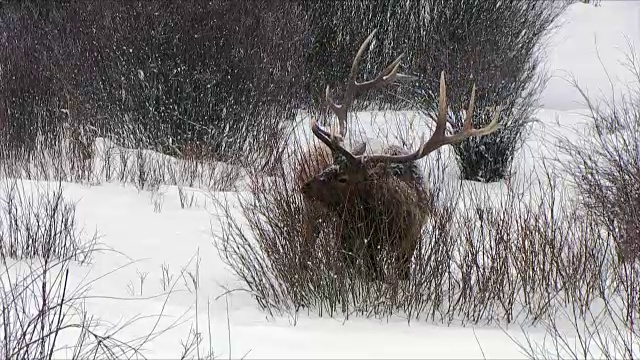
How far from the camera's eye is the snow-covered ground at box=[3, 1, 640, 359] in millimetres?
3607

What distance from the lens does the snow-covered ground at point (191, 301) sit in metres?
3.61

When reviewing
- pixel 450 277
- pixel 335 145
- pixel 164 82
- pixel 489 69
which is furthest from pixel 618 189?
pixel 164 82

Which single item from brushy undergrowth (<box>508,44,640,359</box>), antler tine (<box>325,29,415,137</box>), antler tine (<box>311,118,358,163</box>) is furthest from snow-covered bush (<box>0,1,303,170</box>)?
antler tine (<box>311,118,358,163</box>)

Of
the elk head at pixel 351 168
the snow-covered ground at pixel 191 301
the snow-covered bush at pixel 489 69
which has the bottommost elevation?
the snow-covered ground at pixel 191 301

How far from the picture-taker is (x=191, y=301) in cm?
457

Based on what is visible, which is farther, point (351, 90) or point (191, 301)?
point (351, 90)

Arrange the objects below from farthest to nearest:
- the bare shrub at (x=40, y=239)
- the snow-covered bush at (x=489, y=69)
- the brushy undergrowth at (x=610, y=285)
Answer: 1. the snow-covered bush at (x=489, y=69)
2. the bare shrub at (x=40, y=239)
3. the brushy undergrowth at (x=610, y=285)

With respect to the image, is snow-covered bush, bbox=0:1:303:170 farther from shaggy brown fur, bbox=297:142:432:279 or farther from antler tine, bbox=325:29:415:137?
shaggy brown fur, bbox=297:142:432:279

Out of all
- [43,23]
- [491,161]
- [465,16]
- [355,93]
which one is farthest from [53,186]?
[465,16]

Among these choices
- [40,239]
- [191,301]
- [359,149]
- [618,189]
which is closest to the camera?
[191,301]

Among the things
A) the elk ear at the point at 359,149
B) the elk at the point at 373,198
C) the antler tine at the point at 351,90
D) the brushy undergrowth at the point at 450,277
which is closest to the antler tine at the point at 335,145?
the elk at the point at 373,198

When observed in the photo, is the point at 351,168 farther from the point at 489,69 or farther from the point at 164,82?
the point at 164,82

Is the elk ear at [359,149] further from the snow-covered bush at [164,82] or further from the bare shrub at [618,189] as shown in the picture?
the snow-covered bush at [164,82]

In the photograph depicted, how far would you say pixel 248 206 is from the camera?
5469mm
